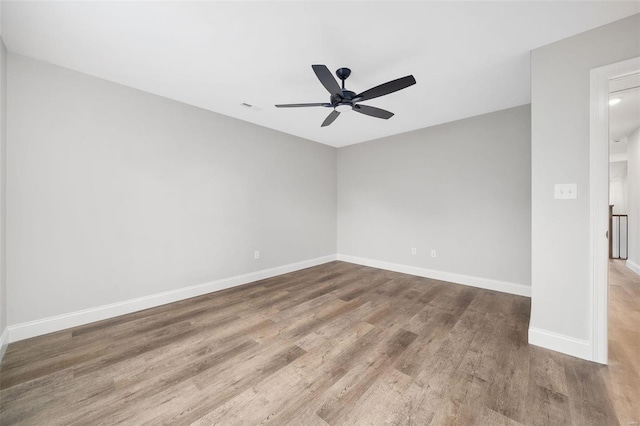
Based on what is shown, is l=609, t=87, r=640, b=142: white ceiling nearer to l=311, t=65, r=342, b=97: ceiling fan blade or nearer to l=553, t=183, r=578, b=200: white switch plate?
l=553, t=183, r=578, b=200: white switch plate

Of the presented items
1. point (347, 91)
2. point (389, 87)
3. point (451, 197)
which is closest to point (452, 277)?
point (451, 197)

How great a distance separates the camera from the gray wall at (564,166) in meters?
1.82

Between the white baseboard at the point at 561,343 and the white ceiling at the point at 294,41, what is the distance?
2.38 m

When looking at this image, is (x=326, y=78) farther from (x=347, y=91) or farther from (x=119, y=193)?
(x=119, y=193)

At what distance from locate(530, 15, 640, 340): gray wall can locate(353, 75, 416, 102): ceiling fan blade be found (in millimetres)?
1147

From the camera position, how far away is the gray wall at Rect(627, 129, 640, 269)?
383cm

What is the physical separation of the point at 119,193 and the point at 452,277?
454cm

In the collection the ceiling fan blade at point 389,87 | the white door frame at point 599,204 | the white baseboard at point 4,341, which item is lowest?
the white baseboard at point 4,341

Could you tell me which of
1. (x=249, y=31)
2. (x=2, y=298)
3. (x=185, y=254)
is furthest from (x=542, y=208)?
(x=2, y=298)

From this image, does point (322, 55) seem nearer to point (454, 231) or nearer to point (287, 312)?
point (287, 312)

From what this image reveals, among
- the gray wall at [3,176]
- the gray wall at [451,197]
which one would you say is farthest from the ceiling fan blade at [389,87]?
the gray wall at [3,176]

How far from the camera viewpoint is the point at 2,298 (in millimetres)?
1973

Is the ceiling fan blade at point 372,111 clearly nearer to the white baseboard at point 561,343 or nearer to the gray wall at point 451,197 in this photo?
the gray wall at point 451,197

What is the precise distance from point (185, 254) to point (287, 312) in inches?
60.7
